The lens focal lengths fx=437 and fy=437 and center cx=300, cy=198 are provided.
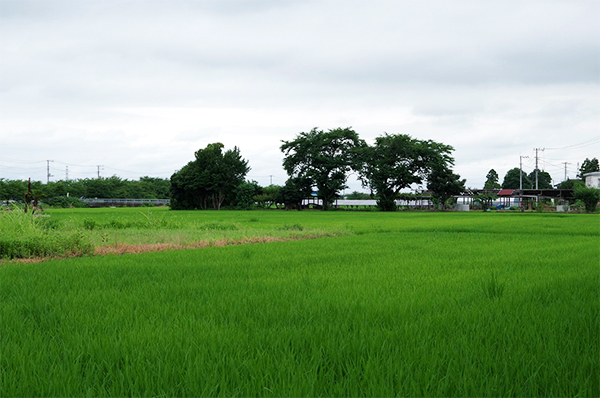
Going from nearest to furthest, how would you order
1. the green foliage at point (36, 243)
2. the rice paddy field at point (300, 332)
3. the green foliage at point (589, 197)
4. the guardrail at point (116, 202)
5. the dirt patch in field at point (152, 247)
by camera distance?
the rice paddy field at point (300, 332) → the green foliage at point (36, 243) → the dirt patch in field at point (152, 247) → the green foliage at point (589, 197) → the guardrail at point (116, 202)

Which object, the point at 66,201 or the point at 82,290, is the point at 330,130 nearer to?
the point at 66,201

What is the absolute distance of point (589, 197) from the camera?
164ft

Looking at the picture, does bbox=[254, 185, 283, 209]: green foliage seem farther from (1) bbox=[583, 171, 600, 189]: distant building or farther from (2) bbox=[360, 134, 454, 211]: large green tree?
(1) bbox=[583, 171, 600, 189]: distant building

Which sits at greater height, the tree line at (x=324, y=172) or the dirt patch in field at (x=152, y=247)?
the tree line at (x=324, y=172)

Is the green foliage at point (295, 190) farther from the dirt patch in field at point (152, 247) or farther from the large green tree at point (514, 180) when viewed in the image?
the large green tree at point (514, 180)

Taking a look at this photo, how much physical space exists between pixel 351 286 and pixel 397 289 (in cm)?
60

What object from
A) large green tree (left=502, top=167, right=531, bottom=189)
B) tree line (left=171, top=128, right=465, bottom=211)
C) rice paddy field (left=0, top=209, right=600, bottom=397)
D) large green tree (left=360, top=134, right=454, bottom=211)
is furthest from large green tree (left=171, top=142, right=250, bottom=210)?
large green tree (left=502, top=167, right=531, bottom=189)

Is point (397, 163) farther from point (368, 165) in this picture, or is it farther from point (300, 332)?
point (300, 332)

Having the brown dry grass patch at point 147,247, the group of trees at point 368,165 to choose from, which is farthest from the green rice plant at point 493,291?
the group of trees at point 368,165

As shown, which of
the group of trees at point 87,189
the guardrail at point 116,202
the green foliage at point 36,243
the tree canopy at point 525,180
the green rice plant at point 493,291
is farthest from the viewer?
the tree canopy at point 525,180

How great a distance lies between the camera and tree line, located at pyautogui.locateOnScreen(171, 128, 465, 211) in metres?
58.0

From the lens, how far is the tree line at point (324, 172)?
190 feet

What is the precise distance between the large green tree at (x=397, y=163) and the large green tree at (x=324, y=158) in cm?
297

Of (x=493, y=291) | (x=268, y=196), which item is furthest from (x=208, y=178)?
(x=493, y=291)
